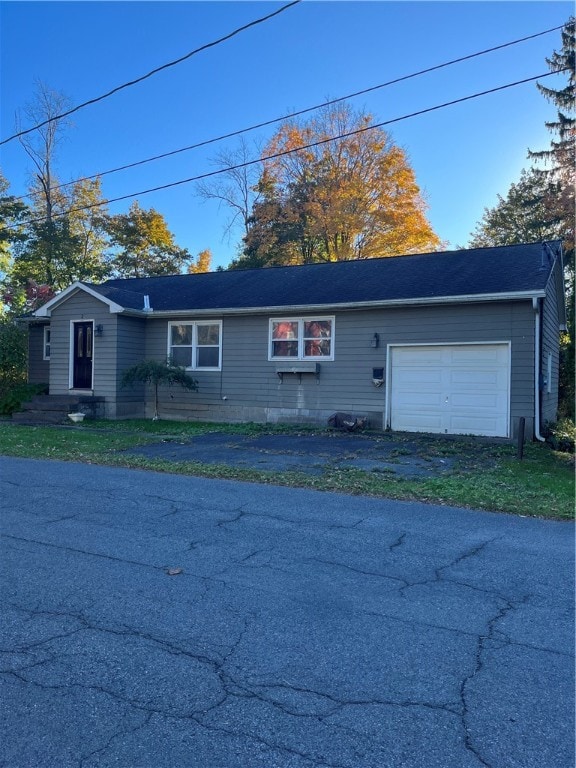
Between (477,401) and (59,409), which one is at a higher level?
(477,401)

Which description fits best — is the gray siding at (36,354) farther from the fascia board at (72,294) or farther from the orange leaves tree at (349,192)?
the orange leaves tree at (349,192)

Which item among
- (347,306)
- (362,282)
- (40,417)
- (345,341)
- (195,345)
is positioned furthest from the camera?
(195,345)

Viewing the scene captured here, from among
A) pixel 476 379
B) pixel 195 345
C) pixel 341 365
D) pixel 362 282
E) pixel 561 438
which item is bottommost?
pixel 561 438

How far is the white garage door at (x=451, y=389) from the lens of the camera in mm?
12852

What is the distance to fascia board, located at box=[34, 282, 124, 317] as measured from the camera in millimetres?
16375

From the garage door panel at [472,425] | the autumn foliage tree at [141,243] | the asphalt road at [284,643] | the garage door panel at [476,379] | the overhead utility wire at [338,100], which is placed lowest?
the asphalt road at [284,643]

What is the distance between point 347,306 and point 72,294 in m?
8.42

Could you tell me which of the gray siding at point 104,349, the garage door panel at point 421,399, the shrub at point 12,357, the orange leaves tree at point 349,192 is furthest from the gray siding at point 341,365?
the orange leaves tree at point 349,192

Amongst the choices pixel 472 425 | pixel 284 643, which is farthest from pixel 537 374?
pixel 284 643

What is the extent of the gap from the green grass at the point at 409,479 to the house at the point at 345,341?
1.03 m

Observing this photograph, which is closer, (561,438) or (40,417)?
(561,438)

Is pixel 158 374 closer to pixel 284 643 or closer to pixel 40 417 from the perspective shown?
pixel 40 417

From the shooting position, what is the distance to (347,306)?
1434 centimetres

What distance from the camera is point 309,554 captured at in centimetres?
509
